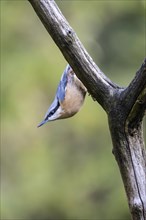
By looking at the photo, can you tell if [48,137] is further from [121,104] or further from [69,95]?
[121,104]

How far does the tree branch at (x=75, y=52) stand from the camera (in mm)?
2078

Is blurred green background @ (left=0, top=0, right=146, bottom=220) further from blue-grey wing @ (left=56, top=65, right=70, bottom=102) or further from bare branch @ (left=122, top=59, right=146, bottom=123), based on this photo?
bare branch @ (left=122, top=59, right=146, bottom=123)

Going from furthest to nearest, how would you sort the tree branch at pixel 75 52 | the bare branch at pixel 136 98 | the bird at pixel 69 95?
the bird at pixel 69 95
the tree branch at pixel 75 52
the bare branch at pixel 136 98

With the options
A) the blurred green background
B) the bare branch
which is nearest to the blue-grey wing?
the bare branch

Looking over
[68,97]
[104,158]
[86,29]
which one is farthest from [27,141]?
[68,97]

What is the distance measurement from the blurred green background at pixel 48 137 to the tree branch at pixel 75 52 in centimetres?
327

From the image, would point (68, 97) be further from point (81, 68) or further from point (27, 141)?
point (27, 141)

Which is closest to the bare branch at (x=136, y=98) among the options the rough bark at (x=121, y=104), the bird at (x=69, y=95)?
the rough bark at (x=121, y=104)

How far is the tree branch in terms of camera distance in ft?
6.82

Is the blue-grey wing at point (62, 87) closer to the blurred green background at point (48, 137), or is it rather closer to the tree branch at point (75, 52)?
the tree branch at point (75, 52)

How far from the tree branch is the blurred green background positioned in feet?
10.7

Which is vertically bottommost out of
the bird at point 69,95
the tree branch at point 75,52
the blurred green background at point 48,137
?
the blurred green background at point 48,137

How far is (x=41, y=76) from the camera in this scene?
18.0ft

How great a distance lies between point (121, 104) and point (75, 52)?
0.23m
